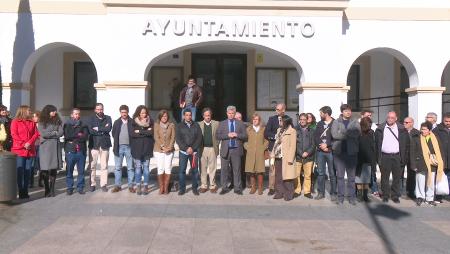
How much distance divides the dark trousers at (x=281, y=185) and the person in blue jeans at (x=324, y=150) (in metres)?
Answer: 0.58

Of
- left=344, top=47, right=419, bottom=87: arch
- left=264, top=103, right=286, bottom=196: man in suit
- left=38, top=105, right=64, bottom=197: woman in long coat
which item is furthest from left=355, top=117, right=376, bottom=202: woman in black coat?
left=38, top=105, right=64, bottom=197: woman in long coat

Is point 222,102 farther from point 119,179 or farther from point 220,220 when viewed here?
point 220,220

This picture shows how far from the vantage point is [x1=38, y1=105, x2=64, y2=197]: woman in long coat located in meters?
9.88

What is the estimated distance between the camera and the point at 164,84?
16.4m

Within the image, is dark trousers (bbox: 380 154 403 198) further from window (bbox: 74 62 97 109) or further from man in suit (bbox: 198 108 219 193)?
window (bbox: 74 62 97 109)

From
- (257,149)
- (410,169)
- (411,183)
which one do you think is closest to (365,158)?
(410,169)

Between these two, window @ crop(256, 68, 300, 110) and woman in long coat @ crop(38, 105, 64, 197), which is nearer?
woman in long coat @ crop(38, 105, 64, 197)

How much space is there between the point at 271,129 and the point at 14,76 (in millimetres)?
6926

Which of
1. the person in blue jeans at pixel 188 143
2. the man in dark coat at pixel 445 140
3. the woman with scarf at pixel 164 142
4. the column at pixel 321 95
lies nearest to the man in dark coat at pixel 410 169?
the man in dark coat at pixel 445 140

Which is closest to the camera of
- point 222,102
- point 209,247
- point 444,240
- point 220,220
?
point 209,247

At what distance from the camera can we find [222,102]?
16.6m

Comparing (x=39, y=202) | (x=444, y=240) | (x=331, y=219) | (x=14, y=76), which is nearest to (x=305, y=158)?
A: (x=331, y=219)

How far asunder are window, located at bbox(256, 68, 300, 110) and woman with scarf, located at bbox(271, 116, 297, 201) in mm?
6170

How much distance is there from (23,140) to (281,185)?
16.5ft
